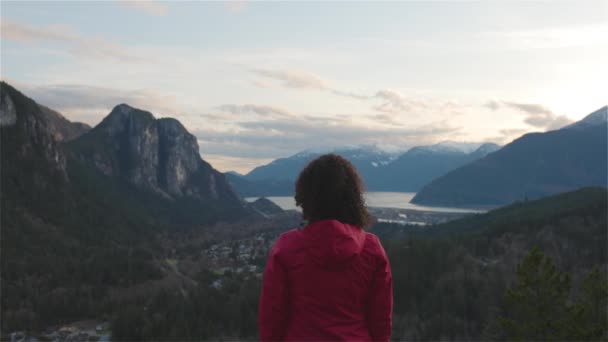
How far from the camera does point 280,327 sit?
4.83 meters

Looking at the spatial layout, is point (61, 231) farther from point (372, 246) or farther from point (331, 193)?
point (372, 246)

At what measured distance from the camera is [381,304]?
4.93m

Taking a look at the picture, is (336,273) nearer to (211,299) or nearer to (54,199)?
(211,299)

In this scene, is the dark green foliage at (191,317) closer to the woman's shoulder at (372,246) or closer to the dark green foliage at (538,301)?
the dark green foliage at (538,301)

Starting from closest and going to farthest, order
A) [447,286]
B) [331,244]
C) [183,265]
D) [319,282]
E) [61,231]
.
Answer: [331,244], [319,282], [447,286], [183,265], [61,231]

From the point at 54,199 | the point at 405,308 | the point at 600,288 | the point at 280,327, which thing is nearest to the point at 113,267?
the point at 54,199

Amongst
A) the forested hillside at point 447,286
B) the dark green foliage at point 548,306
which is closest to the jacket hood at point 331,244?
the dark green foliage at point 548,306

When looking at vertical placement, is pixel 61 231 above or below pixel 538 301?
below

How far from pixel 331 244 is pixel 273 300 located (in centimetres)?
65

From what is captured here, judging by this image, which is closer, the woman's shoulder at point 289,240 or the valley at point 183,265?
the woman's shoulder at point 289,240

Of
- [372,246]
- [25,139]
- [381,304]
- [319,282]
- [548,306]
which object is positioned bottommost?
[548,306]

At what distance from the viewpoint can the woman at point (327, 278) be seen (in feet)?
15.4

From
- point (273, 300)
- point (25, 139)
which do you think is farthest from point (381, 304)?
point (25, 139)

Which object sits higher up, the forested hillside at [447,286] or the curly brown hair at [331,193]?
the curly brown hair at [331,193]
